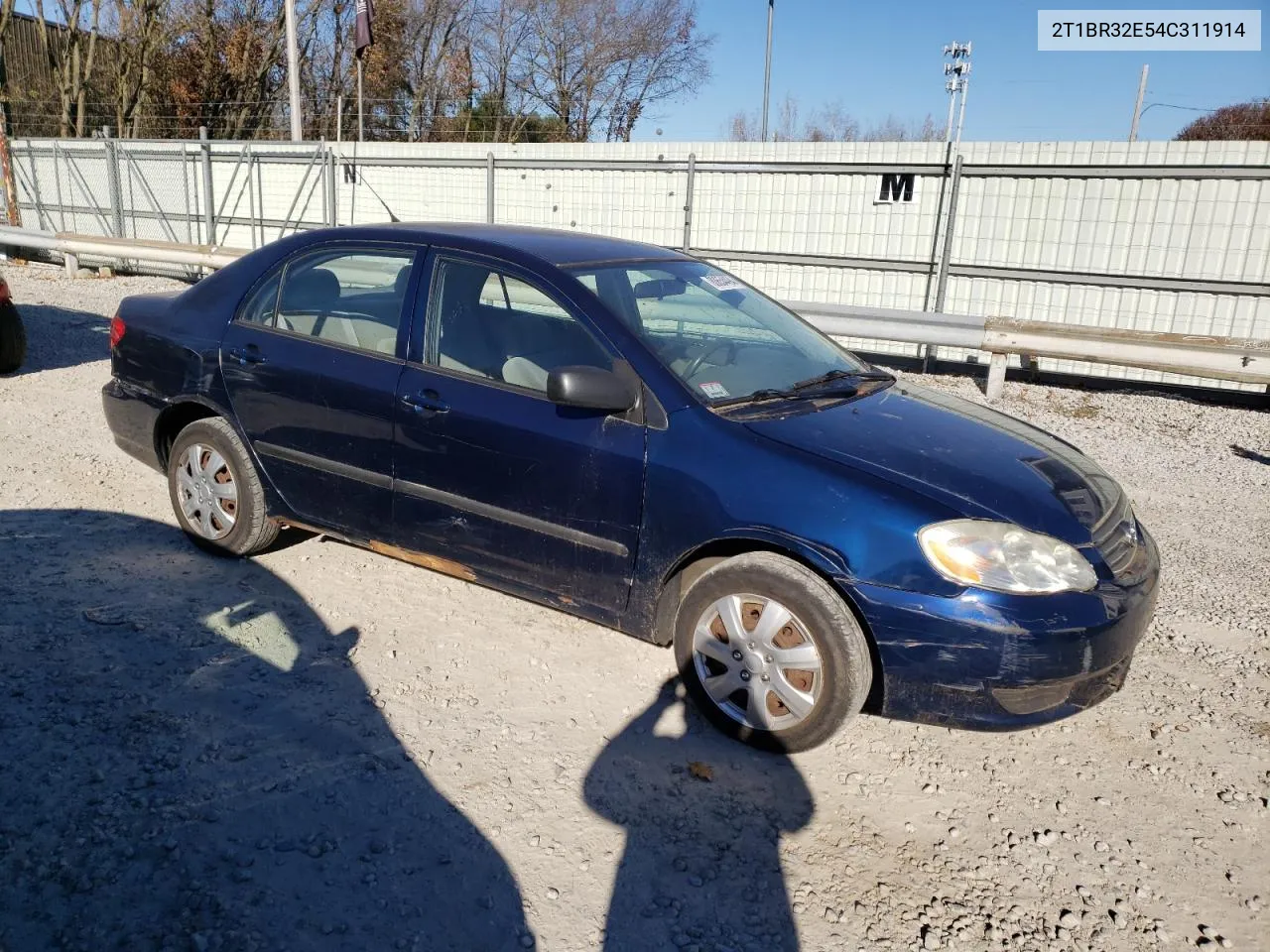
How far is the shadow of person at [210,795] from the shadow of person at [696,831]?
350 mm

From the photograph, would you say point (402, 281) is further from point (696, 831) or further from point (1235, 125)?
point (1235, 125)

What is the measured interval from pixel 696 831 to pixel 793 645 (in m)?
0.68

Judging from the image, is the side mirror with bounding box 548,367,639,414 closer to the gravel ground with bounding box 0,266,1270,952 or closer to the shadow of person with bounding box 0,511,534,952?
the gravel ground with bounding box 0,266,1270,952

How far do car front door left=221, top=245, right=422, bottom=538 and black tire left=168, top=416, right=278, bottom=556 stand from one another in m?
0.11

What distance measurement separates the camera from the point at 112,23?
27.5 m

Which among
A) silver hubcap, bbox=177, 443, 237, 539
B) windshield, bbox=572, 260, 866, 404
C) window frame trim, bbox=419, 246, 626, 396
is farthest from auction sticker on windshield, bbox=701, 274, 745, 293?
silver hubcap, bbox=177, 443, 237, 539

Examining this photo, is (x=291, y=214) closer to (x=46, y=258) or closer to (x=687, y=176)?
(x=46, y=258)


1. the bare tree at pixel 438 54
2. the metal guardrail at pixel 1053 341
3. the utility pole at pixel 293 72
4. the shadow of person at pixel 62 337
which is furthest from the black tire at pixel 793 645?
the bare tree at pixel 438 54

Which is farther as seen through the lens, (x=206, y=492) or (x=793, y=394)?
(x=206, y=492)

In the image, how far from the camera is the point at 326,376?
415 cm

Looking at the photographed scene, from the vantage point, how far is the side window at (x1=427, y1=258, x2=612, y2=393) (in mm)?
3721

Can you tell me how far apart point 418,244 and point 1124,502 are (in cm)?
305

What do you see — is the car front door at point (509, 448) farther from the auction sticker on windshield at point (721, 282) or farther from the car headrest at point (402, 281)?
the auction sticker on windshield at point (721, 282)

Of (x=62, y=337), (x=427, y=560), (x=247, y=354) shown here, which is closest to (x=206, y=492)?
(x=247, y=354)
